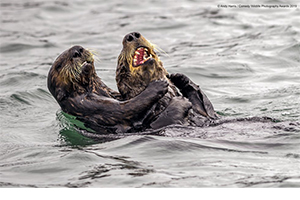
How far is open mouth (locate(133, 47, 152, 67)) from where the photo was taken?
636 cm

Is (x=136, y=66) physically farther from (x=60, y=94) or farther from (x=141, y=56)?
(x=60, y=94)

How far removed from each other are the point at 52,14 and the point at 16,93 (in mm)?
7076

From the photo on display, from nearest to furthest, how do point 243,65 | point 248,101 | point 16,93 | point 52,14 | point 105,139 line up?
point 105,139 < point 248,101 < point 16,93 < point 243,65 < point 52,14

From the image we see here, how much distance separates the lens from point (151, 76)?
6379 mm

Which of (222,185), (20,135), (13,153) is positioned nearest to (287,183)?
(222,185)

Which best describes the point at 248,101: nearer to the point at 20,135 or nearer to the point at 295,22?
the point at 20,135

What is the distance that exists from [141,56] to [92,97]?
768mm

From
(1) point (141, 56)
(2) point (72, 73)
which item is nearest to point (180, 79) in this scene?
(1) point (141, 56)

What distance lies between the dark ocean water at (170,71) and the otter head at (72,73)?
25.2 inches

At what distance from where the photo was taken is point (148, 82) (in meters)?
6.41

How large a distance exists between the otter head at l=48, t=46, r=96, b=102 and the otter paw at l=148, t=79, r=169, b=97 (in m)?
0.91

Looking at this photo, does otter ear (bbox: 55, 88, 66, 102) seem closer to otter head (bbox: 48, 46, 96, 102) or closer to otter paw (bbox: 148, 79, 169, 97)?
otter head (bbox: 48, 46, 96, 102)

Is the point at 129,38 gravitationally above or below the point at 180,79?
above

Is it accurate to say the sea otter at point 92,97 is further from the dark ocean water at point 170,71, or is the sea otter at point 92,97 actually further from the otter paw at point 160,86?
the dark ocean water at point 170,71
